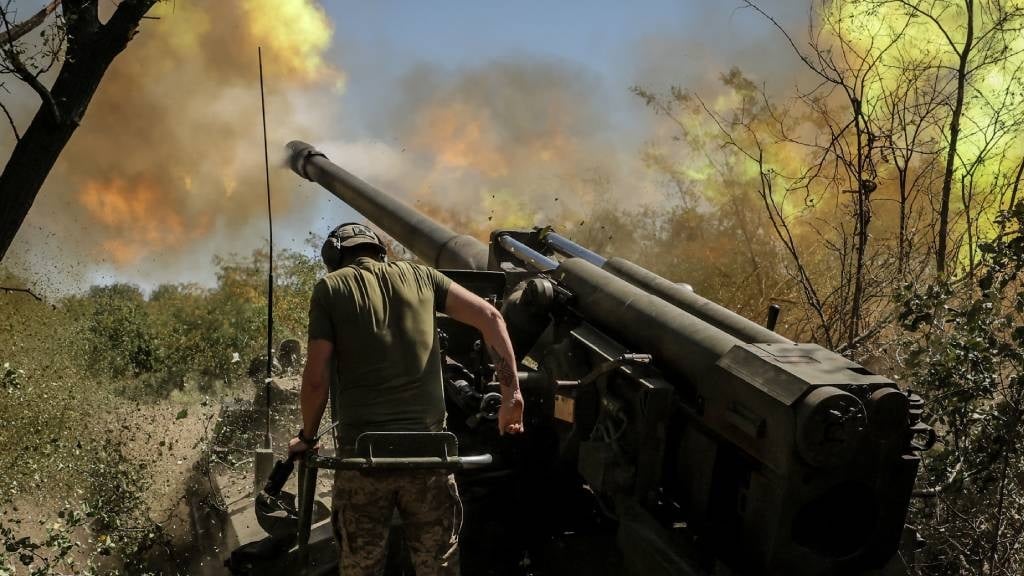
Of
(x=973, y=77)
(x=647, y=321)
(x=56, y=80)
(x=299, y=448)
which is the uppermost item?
(x=973, y=77)

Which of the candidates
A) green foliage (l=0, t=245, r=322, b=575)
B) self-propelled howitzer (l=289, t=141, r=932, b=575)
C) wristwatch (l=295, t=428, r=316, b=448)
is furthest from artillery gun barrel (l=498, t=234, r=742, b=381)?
green foliage (l=0, t=245, r=322, b=575)

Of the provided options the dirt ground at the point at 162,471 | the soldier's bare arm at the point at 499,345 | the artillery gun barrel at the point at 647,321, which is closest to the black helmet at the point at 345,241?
the soldier's bare arm at the point at 499,345

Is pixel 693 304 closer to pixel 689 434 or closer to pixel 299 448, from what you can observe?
pixel 689 434

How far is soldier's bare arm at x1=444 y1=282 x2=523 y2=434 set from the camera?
12.2 ft

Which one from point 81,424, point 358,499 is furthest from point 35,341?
point 358,499

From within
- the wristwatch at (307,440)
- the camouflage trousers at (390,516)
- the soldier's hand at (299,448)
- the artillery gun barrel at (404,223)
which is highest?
the artillery gun barrel at (404,223)

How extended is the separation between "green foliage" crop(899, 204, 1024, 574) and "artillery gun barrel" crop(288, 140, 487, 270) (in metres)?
3.67

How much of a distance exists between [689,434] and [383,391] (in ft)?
4.83

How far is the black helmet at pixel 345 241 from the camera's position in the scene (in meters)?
3.82

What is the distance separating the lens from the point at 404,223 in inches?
323

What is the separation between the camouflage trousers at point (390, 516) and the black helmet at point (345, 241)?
3.20 ft

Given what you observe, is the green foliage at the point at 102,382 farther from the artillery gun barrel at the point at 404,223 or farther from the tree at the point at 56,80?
the artillery gun barrel at the point at 404,223

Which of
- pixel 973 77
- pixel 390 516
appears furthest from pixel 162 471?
pixel 973 77

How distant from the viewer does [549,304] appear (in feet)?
16.9
